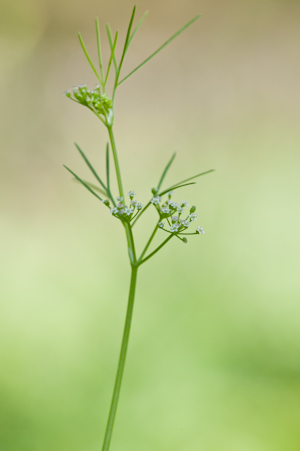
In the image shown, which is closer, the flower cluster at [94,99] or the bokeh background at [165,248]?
the flower cluster at [94,99]

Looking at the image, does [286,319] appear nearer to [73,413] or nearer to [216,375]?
[216,375]

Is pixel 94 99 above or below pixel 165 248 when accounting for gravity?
below

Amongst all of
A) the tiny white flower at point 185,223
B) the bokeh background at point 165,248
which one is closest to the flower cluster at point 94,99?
the tiny white flower at point 185,223

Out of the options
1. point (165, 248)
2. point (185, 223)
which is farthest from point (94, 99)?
point (165, 248)

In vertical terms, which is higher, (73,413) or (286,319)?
(286,319)

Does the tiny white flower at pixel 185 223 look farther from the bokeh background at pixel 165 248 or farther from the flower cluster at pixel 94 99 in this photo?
the bokeh background at pixel 165 248

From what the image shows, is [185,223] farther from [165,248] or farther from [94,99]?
[165,248]

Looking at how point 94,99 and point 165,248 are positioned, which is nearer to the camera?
point 94,99

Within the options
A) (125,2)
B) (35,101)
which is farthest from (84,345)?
(125,2)

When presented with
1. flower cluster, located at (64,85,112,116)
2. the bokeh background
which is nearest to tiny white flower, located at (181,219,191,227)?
flower cluster, located at (64,85,112,116)
